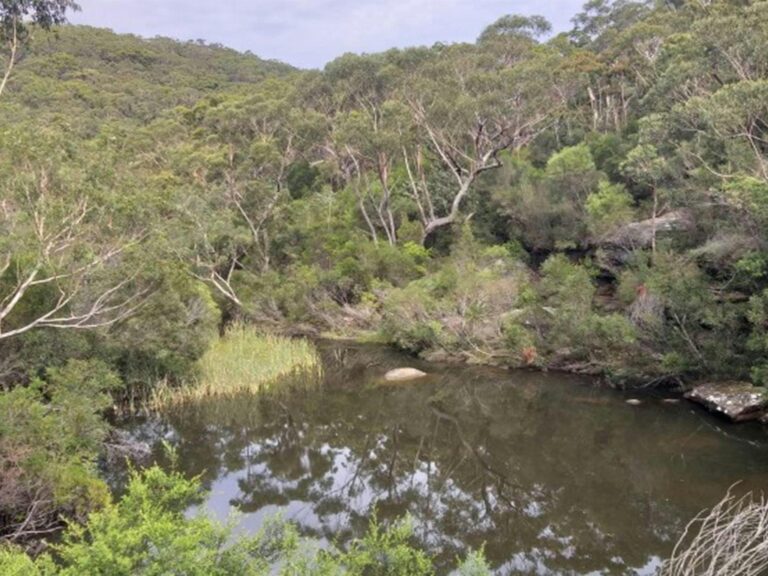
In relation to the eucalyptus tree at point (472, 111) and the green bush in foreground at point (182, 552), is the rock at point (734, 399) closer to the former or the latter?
the green bush in foreground at point (182, 552)

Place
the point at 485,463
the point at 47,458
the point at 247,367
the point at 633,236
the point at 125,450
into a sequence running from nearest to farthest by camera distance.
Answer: the point at 47,458, the point at 125,450, the point at 485,463, the point at 247,367, the point at 633,236

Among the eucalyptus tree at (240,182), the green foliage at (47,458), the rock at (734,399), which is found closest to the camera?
the green foliage at (47,458)

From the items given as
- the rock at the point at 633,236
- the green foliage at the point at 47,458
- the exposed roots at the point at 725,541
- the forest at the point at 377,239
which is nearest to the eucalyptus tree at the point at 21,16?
the forest at the point at 377,239

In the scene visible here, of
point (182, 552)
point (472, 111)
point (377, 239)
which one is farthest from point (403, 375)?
point (182, 552)

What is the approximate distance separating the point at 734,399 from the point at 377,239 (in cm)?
1956

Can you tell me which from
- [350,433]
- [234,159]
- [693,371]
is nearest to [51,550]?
[350,433]

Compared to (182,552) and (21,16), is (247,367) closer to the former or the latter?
(21,16)

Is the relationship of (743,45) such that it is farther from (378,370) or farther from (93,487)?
(93,487)

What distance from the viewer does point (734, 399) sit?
16391 millimetres

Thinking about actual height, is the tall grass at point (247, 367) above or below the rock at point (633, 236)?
below

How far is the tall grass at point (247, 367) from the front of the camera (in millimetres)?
19108

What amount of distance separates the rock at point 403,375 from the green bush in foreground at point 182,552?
14.4 meters

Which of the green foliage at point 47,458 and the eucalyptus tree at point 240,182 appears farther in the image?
the eucalyptus tree at point 240,182

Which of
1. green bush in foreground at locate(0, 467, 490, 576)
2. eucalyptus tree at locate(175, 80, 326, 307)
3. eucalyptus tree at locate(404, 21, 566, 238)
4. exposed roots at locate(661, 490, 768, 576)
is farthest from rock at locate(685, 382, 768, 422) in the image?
eucalyptus tree at locate(175, 80, 326, 307)
